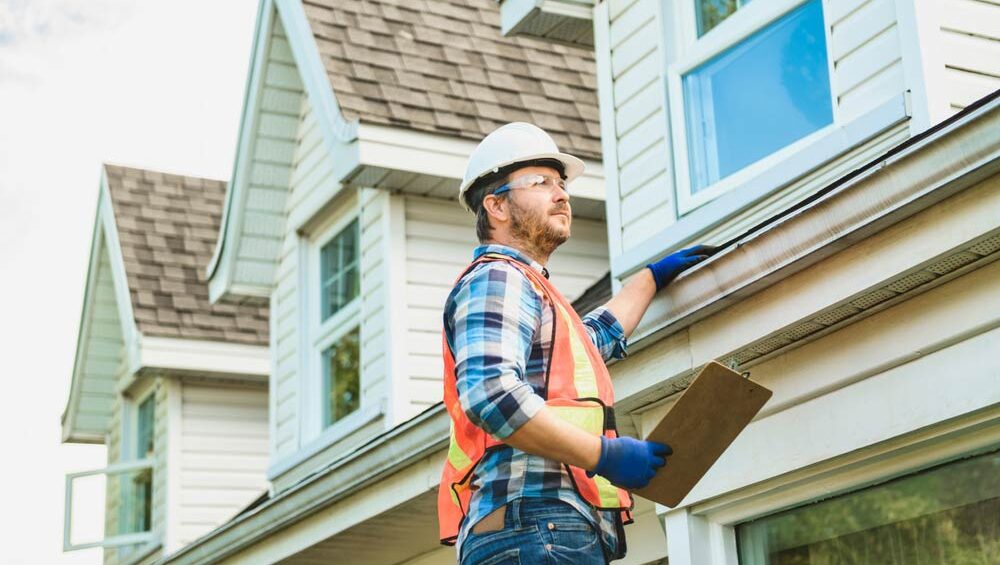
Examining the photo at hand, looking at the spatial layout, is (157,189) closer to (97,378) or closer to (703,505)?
(97,378)

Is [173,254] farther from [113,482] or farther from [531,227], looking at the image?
[531,227]

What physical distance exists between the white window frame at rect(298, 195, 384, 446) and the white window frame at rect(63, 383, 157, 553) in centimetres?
378

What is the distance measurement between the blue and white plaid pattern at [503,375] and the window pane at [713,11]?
3146 mm

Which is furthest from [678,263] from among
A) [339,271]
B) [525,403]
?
[339,271]

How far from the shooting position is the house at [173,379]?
13622 millimetres

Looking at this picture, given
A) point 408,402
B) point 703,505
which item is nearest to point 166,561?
point 408,402

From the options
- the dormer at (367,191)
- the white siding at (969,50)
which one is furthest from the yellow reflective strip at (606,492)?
the dormer at (367,191)

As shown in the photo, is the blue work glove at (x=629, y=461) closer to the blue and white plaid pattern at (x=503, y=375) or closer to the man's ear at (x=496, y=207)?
the blue and white plaid pattern at (x=503, y=375)

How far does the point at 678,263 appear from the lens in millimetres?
4848

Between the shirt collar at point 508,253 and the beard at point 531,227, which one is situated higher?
the beard at point 531,227

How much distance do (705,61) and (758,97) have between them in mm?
404

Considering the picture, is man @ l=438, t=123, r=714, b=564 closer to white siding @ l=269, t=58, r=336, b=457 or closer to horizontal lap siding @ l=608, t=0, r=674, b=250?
horizontal lap siding @ l=608, t=0, r=674, b=250

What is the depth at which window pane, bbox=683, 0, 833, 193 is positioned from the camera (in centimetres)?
602

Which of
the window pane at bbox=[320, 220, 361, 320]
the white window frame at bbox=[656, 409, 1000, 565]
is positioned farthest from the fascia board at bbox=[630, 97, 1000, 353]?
the window pane at bbox=[320, 220, 361, 320]
